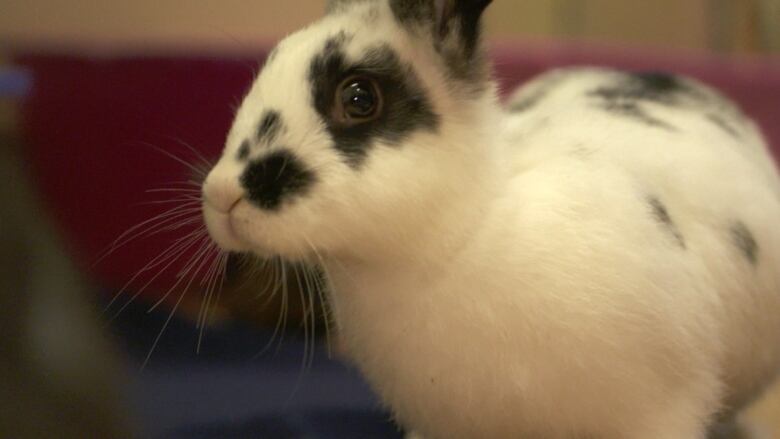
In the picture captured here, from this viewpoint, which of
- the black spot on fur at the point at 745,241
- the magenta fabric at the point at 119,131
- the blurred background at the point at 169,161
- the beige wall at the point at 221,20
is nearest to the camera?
the black spot on fur at the point at 745,241

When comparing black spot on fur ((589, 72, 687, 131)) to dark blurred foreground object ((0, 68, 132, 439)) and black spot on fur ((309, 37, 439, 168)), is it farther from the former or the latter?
dark blurred foreground object ((0, 68, 132, 439))

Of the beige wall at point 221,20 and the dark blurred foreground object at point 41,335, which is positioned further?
the beige wall at point 221,20

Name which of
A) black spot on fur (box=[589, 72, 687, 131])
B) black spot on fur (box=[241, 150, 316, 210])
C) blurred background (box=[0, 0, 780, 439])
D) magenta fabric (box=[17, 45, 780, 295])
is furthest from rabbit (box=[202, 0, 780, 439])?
magenta fabric (box=[17, 45, 780, 295])

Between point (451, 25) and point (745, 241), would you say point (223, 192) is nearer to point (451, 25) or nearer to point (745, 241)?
point (451, 25)

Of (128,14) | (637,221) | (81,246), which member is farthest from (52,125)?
(637,221)

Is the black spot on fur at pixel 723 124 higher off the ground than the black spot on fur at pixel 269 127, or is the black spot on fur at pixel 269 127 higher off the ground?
the black spot on fur at pixel 269 127

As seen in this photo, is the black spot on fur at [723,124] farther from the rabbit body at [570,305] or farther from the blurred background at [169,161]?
the blurred background at [169,161]

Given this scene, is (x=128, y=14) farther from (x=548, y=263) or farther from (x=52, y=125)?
(x=548, y=263)

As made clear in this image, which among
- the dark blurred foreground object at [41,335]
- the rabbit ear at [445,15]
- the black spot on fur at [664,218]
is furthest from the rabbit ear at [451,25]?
the dark blurred foreground object at [41,335]
